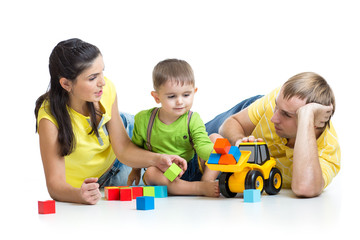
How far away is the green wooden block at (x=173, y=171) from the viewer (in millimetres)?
3541

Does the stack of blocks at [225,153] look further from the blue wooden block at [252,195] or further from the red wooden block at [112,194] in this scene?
the red wooden block at [112,194]

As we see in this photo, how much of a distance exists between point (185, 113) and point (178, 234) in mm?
1461

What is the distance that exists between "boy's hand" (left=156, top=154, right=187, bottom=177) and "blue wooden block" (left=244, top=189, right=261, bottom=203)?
0.49 m

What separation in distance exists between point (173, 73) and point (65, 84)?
0.68 m

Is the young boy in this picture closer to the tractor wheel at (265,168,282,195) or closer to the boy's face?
the boy's face

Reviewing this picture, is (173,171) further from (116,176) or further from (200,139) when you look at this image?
(116,176)

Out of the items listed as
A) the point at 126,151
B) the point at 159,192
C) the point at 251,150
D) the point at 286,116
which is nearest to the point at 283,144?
the point at 286,116

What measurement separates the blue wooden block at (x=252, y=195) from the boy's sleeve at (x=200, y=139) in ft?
1.44

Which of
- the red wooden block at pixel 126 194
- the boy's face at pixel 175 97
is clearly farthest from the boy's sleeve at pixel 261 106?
the red wooden block at pixel 126 194

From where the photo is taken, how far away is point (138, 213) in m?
2.96

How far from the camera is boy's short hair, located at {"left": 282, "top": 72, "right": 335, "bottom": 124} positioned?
3.44 m

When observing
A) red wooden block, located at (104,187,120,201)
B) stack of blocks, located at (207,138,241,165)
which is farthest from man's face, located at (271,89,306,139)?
red wooden block, located at (104,187,120,201)

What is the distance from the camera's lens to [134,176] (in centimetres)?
398

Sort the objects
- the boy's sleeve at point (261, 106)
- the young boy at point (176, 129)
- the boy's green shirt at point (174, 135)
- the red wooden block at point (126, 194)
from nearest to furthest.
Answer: the red wooden block at point (126, 194)
the young boy at point (176, 129)
the boy's green shirt at point (174, 135)
the boy's sleeve at point (261, 106)
